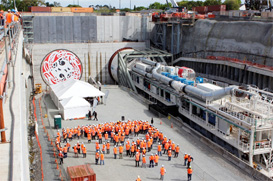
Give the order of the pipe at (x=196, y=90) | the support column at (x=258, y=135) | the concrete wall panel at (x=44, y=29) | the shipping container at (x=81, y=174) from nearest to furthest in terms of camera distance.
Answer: the shipping container at (x=81, y=174) → the support column at (x=258, y=135) → the pipe at (x=196, y=90) → the concrete wall panel at (x=44, y=29)

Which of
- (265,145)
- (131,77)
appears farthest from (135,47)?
(265,145)

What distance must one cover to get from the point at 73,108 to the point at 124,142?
26.2ft

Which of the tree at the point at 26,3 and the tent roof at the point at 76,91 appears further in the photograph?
the tree at the point at 26,3

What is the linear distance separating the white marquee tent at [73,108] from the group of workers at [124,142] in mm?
5066

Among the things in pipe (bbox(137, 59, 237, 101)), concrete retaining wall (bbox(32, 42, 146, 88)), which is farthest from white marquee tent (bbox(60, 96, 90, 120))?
concrete retaining wall (bbox(32, 42, 146, 88))

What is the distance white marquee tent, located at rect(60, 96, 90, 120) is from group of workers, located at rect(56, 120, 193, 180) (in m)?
5.07

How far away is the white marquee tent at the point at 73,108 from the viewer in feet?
100

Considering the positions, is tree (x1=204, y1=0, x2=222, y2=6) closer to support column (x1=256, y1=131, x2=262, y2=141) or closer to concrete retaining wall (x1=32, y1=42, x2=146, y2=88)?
concrete retaining wall (x1=32, y1=42, x2=146, y2=88)

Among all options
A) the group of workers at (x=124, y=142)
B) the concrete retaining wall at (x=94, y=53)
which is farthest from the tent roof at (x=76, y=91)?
the concrete retaining wall at (x=94, y=53)

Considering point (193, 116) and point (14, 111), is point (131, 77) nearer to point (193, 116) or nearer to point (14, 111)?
point (193, 116)

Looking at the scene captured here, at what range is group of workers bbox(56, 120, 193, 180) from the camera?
822 inches

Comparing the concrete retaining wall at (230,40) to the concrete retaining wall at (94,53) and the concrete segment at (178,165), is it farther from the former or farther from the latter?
the concrete segment at (178,165)

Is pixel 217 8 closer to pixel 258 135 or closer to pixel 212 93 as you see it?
pixel 212 93

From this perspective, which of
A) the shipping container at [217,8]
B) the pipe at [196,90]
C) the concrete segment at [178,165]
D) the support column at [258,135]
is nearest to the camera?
the concrete segment at [178,165]
